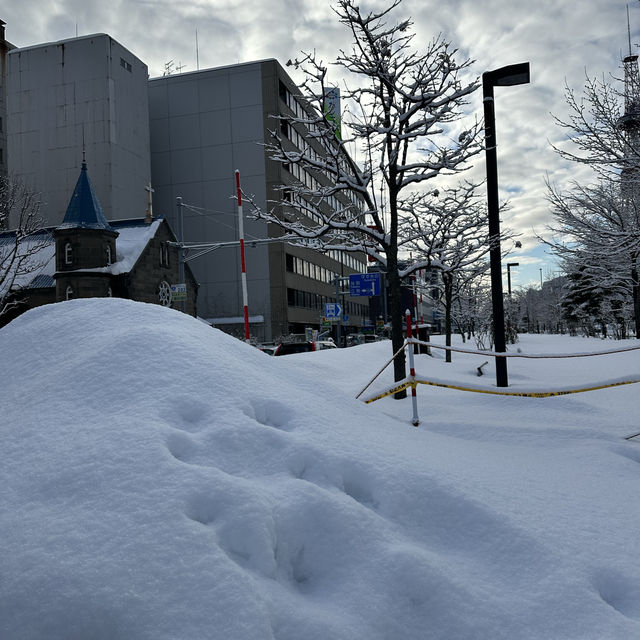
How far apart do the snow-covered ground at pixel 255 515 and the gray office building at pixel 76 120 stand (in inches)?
1762

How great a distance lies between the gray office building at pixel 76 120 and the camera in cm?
4510

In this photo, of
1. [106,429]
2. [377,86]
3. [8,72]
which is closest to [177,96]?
[8,72]

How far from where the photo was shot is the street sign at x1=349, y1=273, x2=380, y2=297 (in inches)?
1416

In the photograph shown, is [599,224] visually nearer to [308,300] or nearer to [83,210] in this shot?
[83,210]

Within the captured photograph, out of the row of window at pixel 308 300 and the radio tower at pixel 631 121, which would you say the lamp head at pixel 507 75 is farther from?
the row of window at pixel 308 300

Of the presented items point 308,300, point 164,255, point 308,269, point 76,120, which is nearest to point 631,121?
point 164,255

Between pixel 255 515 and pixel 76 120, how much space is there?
50942 mm

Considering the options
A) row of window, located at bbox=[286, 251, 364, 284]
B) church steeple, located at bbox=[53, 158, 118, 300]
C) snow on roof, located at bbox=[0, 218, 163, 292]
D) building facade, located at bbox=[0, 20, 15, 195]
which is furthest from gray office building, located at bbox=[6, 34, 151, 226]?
row of window, located at bbox=[286, 251, 364, 284]

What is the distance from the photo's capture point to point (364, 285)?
36.3 metres

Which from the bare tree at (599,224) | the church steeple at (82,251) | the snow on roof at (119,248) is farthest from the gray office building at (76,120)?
the bare tree at (599,224)

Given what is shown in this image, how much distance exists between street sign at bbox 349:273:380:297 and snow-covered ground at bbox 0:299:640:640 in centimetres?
3143

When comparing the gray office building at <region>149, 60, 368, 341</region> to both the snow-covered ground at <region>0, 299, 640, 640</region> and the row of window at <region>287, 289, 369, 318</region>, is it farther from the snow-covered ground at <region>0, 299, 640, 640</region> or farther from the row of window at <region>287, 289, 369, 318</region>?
the snow-covered ground at <region>0, 299, 640, 640</region>

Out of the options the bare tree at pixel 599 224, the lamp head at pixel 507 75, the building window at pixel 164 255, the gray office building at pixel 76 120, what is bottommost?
the bare tree at pixel 599 224

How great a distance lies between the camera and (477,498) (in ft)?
10.8
